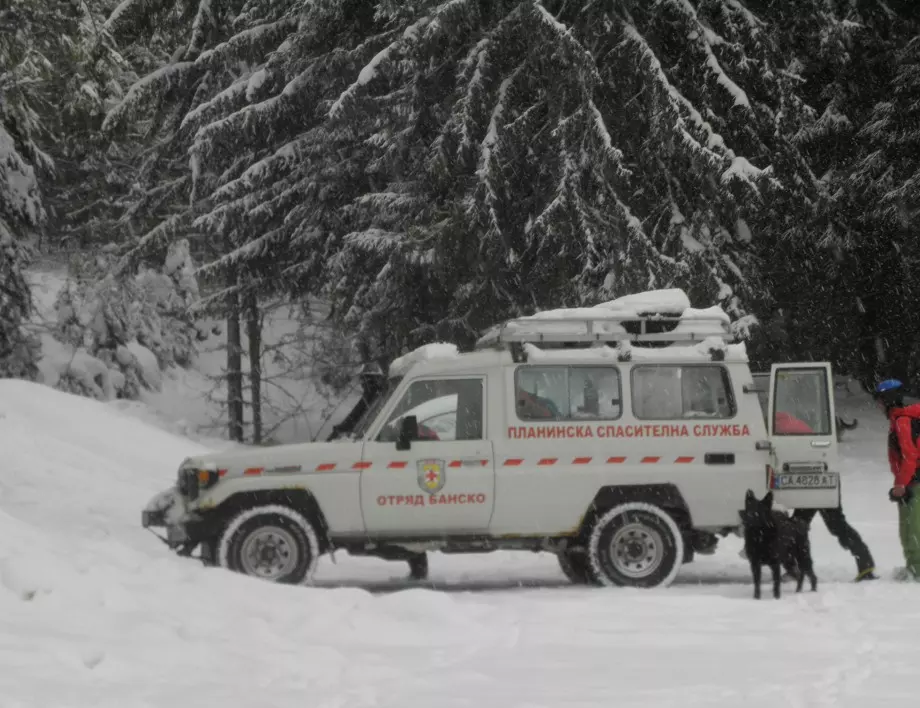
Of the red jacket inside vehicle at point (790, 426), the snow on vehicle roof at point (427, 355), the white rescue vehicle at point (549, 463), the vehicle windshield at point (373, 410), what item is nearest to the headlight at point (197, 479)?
the white rescue vehicle at point (549, 463)

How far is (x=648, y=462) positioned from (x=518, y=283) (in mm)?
11201

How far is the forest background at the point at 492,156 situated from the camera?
20.6m

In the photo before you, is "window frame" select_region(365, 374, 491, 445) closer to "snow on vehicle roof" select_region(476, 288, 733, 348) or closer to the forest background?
"snow on vehicle roof" select_region(476, 288, 733, 348)

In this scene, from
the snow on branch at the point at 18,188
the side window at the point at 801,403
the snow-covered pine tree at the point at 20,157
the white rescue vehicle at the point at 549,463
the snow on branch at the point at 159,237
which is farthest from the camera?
the snow on branch at the point at 159,237

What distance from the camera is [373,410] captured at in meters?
11.8

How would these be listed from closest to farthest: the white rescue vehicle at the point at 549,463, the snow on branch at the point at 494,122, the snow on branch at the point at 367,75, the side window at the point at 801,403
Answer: the white rescue vehicle at the point at 549,463
the side window at the point at 801,403
the snow on branch at the point at 494,122
the snow on branch at the point at 367,75

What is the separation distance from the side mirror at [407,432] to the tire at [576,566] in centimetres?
169

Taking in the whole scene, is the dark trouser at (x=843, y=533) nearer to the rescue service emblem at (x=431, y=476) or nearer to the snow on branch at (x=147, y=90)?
the rescue service emblem at (x=431, y=476)

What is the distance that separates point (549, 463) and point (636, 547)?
1.04 metres

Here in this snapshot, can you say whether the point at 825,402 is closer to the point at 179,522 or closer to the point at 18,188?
the point at 179,522

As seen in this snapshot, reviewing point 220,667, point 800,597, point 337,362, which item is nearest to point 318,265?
point 337,362

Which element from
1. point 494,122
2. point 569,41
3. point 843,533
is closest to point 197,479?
point 843,533

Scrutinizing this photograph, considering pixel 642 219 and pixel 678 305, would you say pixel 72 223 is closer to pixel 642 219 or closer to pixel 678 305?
pixel 642 219

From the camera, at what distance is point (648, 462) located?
1159cm
